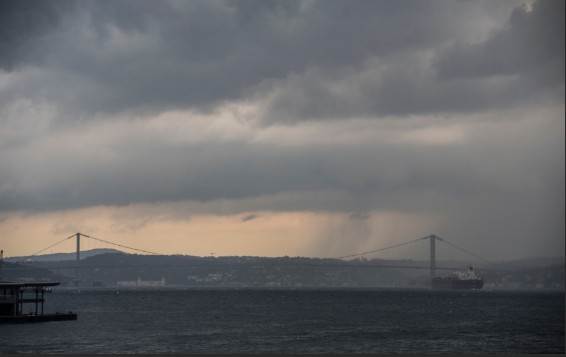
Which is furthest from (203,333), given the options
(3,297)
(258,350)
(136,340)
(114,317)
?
(114,317)

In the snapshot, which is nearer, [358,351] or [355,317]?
[358,351]

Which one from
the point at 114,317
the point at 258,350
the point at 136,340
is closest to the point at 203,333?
the point at 136,340

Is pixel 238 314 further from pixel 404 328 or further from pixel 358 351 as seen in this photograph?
pixel 358 351

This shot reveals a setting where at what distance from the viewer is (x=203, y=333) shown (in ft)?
344

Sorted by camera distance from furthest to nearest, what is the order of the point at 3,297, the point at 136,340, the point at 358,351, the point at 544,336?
the point at 3,297, the point at 544,336, the point at 136,340, the point at 358,351

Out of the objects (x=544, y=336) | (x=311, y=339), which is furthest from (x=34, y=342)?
(x=544, y=336)

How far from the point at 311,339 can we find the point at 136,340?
18559 mm

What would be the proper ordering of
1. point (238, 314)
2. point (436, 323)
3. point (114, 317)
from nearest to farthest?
point (436, 323) < point (114, 317) < point (238, 314)

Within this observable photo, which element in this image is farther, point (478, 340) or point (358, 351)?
point (478, 340)

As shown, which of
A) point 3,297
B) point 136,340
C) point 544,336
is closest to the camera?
point 136,340

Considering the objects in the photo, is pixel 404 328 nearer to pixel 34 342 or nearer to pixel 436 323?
pixel 436 323

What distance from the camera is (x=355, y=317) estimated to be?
141m

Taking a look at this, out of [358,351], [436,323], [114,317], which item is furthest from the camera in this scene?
[114,317]

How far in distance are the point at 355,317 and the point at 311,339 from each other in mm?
44982
